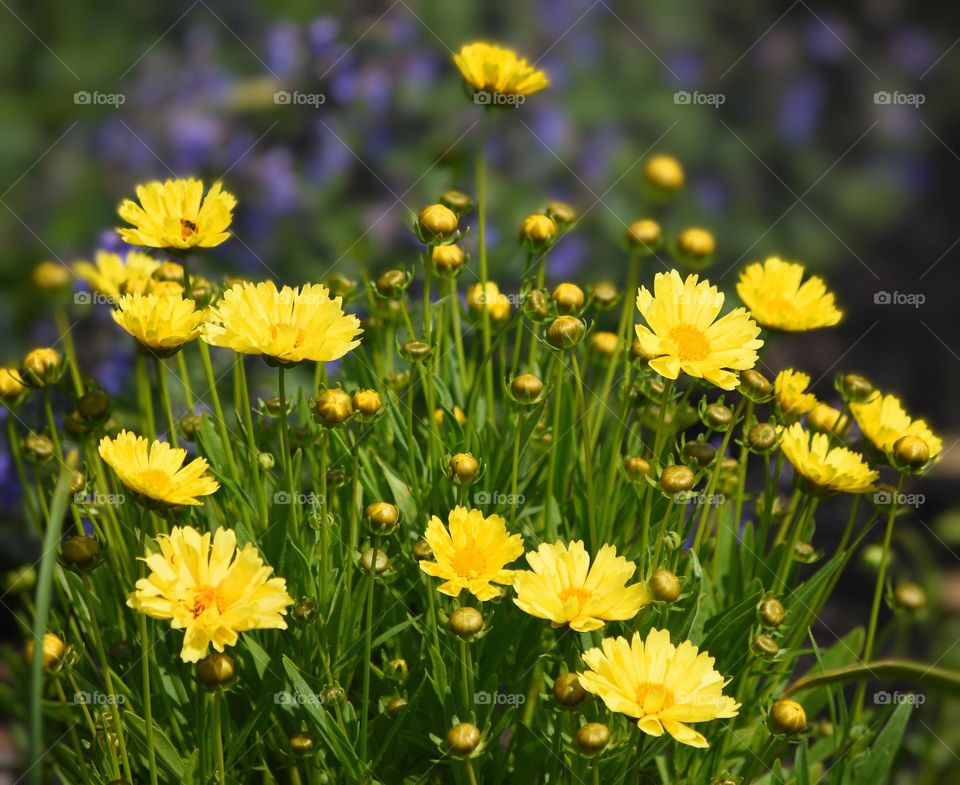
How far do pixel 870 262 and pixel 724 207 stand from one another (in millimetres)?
560

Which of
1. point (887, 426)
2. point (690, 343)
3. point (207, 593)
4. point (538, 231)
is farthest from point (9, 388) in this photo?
point (887, 426)

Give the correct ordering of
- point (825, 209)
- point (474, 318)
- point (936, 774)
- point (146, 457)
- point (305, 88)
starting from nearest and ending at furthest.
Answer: point (146, 457)
point (474, 318)
point (936, 774)
point (305, 88)
point (825, 209)

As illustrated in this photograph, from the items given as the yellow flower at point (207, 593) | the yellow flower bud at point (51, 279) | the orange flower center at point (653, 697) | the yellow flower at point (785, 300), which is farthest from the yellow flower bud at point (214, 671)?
the yellow flower bud at point (51, 279)

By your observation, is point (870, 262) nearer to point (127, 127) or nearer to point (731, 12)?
point (731, 12)

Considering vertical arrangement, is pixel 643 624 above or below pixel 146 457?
below

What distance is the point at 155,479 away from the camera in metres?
1.04

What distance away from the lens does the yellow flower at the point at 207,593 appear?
37.3 inches

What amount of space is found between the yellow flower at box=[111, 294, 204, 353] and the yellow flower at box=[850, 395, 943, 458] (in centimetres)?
71

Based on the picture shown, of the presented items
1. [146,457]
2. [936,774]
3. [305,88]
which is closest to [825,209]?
[305,88]

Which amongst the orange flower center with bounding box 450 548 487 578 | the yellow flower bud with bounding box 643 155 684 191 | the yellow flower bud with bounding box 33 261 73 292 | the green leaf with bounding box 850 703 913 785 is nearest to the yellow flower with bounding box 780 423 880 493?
the green leaf with bounding box 850 703 913 785

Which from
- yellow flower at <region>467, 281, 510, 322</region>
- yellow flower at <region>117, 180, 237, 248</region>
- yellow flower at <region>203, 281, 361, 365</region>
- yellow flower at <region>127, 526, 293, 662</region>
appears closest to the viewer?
yellow flower at <region>127, 526, 293, 662</region>

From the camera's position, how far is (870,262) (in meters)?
3.46

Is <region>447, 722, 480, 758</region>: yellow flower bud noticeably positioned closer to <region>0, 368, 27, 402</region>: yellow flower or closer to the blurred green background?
<region>0, 368, 27, 402</region>: yellow flower

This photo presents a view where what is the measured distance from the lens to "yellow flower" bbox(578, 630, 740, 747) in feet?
3.22
